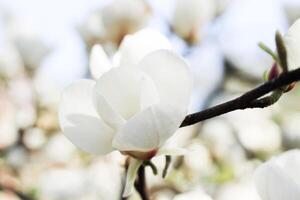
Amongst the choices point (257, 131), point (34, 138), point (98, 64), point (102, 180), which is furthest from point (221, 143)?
point (98, 64)

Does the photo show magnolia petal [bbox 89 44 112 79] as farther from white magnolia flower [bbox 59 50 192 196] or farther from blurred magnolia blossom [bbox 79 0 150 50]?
blurred magnolia blossom [bbox 79 0 150 50]

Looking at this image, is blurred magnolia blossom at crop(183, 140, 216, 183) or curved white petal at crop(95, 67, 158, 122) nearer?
curved white petal at crop(95, 67, 158, 122)

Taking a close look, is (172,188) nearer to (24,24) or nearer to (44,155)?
(44,155)

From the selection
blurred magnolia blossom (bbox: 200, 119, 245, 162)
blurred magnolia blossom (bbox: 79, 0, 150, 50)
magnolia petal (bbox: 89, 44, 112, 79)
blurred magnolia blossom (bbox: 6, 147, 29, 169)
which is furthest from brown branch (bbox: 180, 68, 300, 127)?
blurred magnolia blossom (bbox: 200, 119, 245, 162)

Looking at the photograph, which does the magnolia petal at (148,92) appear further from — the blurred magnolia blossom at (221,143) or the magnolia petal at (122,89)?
the blurred magnolia blossom at (221,143)

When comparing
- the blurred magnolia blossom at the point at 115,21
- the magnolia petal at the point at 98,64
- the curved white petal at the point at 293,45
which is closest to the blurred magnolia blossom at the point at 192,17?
the blurred magnolia blossom at the point at 115,21

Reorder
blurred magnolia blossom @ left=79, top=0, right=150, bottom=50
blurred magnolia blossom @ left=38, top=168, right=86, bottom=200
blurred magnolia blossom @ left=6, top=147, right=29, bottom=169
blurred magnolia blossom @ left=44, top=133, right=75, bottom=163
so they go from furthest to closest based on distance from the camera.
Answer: blurred magnolia blossom @ left=44, top=133, right=75, bottom=163
blurred magnolia blossom @ left=6, top=147, right=29, bottom=169
blurred magnolia blossom @ left=38, top=168, right=86, bottom=200
blurred magnolia blossom @ left=79, top=0, right=150, bottom=50

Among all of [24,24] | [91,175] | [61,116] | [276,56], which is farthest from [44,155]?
[276,56]
